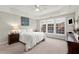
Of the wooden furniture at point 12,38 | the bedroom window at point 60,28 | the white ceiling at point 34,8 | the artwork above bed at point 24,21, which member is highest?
the white ceiling at point 34,8

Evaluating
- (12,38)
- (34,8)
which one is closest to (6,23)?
(12,38)

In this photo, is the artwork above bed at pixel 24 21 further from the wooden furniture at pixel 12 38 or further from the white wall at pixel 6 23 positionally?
the wooden furniture at pixel 12 38

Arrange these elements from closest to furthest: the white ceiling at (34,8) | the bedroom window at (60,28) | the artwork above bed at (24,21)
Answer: the white ceiling at (34,8)
the bedroom window at (60,28)
the artwork above bed at (24,21)

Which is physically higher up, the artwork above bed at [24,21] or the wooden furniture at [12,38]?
the artwork above bed at [24,21]

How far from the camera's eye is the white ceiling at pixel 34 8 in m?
1.96

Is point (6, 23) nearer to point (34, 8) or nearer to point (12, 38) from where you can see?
point (12, 38)

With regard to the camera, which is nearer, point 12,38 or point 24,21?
point 12,38

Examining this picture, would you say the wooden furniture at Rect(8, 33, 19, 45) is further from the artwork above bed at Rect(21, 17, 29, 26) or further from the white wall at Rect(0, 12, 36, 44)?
the artwork above bed at Rect(21, 17, 29, 26)

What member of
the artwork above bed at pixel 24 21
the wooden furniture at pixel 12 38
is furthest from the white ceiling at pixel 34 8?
the wooden furniture at pixel 12 38

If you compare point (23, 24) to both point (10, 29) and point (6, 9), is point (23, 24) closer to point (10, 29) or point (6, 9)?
point (10, 29)

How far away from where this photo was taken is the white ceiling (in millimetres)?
1957

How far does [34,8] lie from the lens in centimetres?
208
